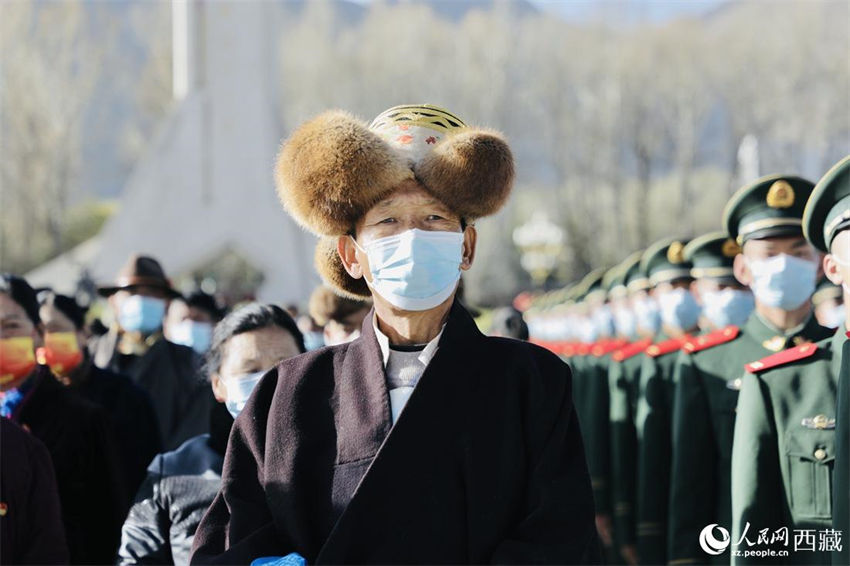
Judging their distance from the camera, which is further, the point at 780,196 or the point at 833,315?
the point at 833,315

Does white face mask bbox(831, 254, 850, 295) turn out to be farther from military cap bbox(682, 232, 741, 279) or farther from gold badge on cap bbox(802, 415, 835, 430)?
military cap bbox(682, 232, 741, 279)

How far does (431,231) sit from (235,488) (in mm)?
840

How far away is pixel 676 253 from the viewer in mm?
7840

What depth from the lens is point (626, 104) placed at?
48.1 meters

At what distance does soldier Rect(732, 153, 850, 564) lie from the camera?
403 cm

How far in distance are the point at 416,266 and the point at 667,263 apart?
5.22m

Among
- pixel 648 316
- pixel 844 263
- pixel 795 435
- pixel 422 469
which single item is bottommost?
pixel 795 435

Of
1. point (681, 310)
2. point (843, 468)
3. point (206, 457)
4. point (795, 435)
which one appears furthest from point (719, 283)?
point (206, 457)

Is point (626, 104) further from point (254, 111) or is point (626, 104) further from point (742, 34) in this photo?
point (254, 111)

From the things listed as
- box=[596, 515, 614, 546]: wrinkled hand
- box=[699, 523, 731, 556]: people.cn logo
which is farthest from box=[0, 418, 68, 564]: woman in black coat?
box=[596, 515, 614, 546]: wrinkled hand

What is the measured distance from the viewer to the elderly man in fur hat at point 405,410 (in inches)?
111

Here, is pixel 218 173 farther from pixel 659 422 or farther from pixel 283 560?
pixel 283 560

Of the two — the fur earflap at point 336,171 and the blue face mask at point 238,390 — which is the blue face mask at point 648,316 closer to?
the blue face mask at point 238,390

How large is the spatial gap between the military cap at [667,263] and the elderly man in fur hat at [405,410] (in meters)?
4.79
